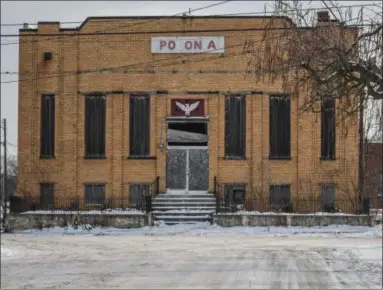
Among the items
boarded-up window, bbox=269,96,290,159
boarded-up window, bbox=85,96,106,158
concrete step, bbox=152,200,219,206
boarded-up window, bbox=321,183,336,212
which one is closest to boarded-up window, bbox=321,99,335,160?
boarded-up window, bbox=321,183,336,212

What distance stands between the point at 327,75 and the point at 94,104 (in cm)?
2224

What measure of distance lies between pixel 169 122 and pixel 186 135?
3.60 ft

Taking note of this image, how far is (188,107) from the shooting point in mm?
33531

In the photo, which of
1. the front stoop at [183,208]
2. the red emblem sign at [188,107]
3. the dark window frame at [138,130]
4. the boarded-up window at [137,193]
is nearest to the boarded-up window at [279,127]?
the red emblem sign at [188,107]

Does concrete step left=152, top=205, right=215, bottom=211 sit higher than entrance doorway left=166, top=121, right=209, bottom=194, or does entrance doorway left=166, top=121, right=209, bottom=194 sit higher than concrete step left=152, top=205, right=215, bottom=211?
entrance doorway left=166, top=121, right=209, bottom=194

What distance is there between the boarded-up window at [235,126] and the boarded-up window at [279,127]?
1419 mm

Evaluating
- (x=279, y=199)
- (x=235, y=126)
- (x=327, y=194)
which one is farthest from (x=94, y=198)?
(x=327, y=194)

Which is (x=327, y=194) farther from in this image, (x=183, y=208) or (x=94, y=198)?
(x=94, y=198)

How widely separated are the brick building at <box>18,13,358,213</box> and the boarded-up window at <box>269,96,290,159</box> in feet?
0.17

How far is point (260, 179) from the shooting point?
3319 cm

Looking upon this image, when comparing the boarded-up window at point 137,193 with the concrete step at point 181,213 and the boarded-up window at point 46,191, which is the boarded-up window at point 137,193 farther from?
the boarded-up window at point 46,191

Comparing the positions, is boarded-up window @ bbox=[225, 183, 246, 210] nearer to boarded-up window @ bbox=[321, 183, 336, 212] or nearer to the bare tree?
boarded-up window @ bbox=[321, 183, 336, 212]

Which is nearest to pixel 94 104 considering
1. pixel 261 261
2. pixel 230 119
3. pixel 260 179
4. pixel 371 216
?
pixel 230 119

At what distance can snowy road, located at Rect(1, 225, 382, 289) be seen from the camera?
1288 cm
